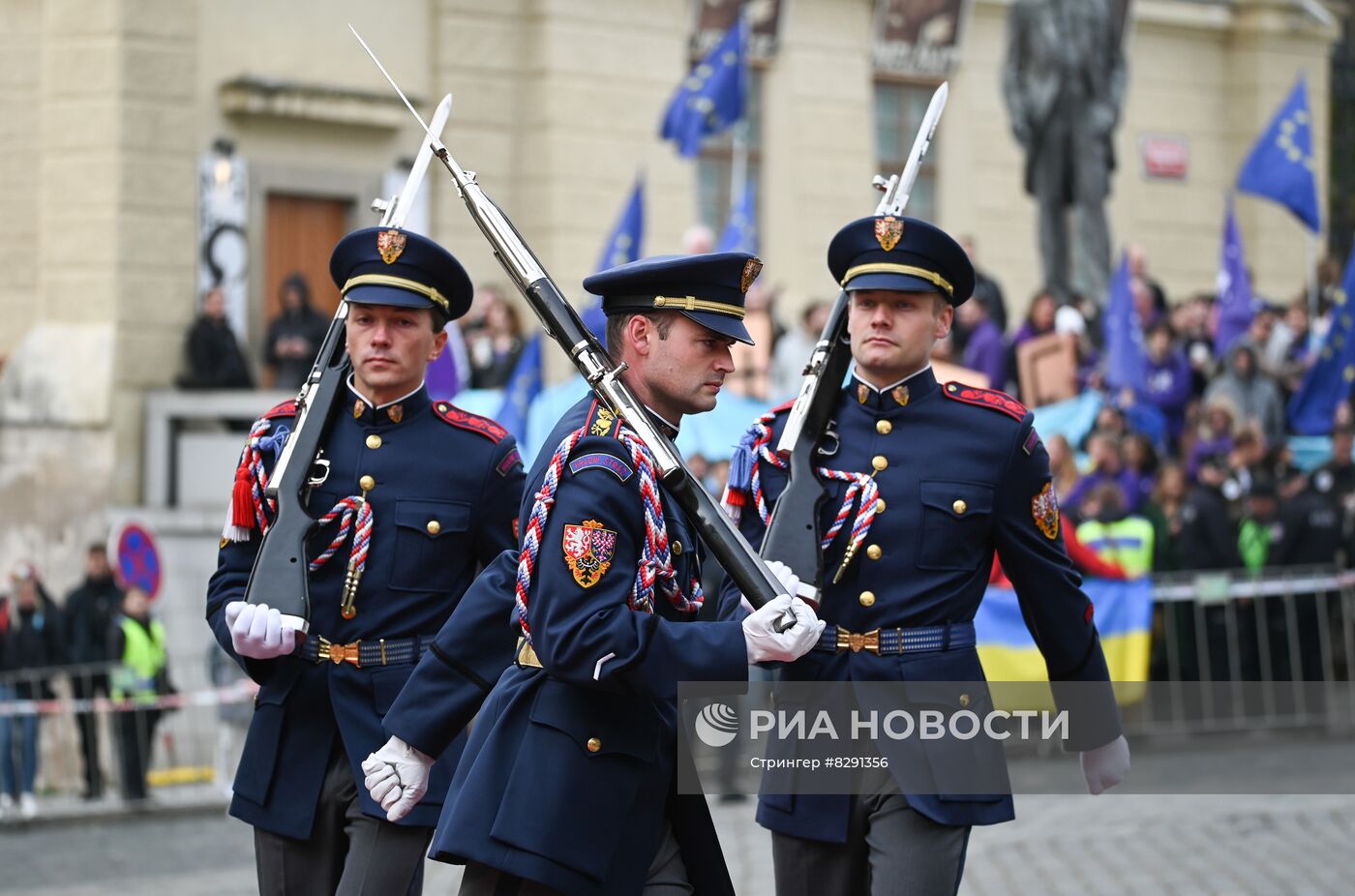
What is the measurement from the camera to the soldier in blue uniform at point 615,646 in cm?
493

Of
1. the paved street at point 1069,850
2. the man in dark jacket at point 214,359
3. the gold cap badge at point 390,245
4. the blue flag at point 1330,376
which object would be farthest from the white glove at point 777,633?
the man in dark jacket at point 214,359

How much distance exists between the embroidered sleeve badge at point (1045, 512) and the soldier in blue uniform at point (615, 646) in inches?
48.6

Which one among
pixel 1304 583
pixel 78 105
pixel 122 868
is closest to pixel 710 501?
pixel 122 868

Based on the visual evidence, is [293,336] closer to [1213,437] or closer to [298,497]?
[1213,437]

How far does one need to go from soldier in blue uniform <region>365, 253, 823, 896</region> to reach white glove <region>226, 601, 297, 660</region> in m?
0.93

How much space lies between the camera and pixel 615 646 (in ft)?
16.0

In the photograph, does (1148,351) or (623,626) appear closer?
(623,626)

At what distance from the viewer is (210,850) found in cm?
1241

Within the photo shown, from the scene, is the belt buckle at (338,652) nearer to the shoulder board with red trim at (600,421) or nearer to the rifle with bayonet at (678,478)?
the rifle with bayonet at (678,478)

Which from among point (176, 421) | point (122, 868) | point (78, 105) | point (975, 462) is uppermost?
point (78, 105)

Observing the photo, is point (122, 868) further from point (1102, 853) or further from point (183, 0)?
point (183, 0)

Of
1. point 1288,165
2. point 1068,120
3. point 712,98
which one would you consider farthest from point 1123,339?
point 1068,120

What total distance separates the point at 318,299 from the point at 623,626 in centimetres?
1763

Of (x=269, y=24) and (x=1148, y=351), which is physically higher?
(x=269, y=24)
